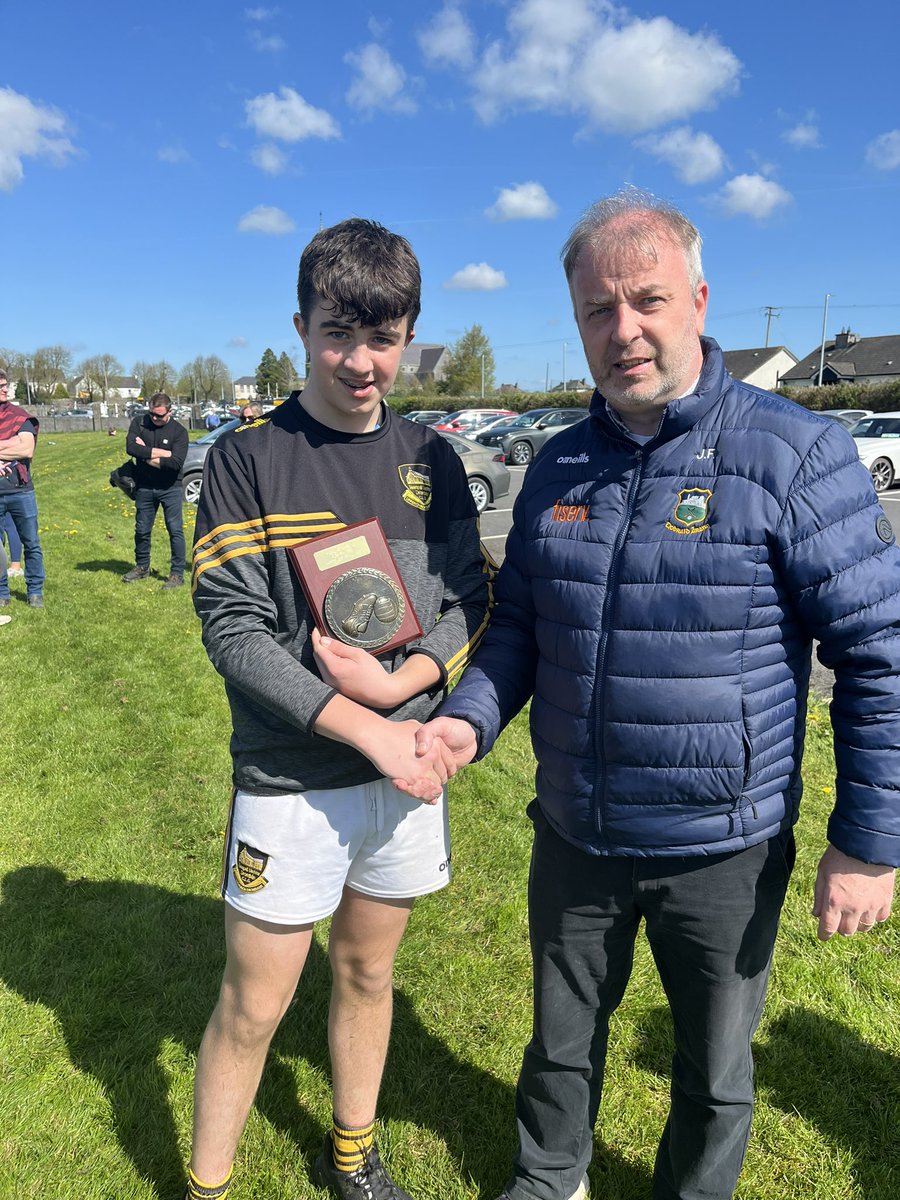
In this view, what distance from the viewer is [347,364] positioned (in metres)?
1.78

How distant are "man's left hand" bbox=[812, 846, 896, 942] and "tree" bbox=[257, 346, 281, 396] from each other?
10086cm

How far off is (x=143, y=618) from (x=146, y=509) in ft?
6.20

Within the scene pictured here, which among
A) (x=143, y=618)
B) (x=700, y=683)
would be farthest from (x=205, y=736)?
(x=700, y=683)

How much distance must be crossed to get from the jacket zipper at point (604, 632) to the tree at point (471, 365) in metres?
70.5

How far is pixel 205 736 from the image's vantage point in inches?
207

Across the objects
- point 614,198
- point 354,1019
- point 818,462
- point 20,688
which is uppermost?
point 614,198

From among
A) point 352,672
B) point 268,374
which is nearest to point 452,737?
point 352,672

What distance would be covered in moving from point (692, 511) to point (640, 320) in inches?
16.4

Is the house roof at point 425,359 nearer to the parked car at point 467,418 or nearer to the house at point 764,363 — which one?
the house at point 764,363

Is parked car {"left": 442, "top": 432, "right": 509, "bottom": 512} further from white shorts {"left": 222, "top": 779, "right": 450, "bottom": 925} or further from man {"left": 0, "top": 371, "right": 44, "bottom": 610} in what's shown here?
white shorts {"left": 222, "top": 779, "right": 450, "bottom": 925}

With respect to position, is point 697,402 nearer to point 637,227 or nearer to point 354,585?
point 637,227

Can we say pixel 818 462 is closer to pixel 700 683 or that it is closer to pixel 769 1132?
pixel 700 683

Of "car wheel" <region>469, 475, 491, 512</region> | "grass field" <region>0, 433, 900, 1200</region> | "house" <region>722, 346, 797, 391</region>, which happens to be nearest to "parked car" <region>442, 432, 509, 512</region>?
"car wheel" <region>469, 475, 491, 512</region>

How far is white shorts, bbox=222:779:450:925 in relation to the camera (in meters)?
1.86
